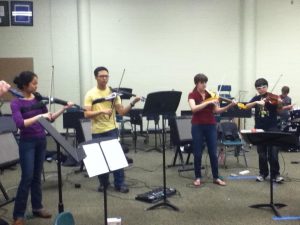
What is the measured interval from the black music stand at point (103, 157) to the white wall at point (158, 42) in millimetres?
7307

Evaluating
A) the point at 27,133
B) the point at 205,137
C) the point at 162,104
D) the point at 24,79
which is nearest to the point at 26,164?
the point at 27,133

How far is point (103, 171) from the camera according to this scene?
3455mm

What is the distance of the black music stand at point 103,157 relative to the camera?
3.41 metres

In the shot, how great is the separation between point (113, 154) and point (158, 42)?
7905 millimetres

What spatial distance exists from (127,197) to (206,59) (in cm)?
703

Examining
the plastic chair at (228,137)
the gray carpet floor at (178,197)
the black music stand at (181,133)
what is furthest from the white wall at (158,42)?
the gray carpet floor at (178,197)

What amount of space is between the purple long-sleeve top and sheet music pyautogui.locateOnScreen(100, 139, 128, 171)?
31.2 inches

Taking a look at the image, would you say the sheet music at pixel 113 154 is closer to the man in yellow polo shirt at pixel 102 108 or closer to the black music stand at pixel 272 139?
the man in yellow polo shirt at pixel 102 108

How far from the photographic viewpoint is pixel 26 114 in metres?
3.97

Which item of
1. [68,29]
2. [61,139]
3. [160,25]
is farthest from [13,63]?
[61,139]

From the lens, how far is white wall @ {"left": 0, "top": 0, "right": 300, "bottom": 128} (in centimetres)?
1083

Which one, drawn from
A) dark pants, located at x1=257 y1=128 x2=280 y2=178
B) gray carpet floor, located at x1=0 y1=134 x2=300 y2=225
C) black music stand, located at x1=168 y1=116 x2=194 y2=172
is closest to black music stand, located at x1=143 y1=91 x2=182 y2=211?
gray carpet floor, located at x1=0 y1=134 x2=300 y2=225

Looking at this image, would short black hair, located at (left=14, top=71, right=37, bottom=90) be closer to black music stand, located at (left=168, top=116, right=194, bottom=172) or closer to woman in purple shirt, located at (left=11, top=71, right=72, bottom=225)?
woman in purple shirt, located at (left=11, top=71, right=72, bottom=225)

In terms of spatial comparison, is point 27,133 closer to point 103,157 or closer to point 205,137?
point 103,157
